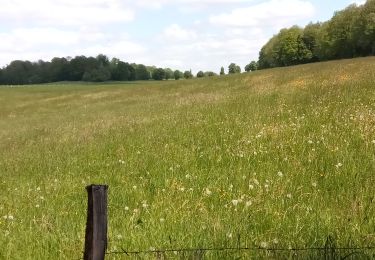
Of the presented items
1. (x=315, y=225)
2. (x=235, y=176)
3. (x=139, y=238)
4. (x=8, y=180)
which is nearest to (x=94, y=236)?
(x=139, y=238)

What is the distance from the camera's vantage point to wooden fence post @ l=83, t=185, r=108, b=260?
3180 mm

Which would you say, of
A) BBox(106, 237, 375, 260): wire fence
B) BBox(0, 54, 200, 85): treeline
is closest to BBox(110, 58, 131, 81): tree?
BBox(0, 54, 200, 85): treeline

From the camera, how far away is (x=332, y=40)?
100125 millimetres

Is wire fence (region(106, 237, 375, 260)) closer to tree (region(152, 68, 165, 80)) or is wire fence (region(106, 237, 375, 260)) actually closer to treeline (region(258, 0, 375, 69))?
treeline (region(258, 0, 375, 69))

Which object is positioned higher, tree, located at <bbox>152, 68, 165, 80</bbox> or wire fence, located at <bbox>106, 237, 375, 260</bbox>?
tree, located at <bbox>152, 68, 165, 80</bbox>

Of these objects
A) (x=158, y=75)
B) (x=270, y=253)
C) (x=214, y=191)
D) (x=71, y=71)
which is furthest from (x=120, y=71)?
(x=270, y=253)

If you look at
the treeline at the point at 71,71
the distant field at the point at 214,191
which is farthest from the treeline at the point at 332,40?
the distant field at the point at 214,191

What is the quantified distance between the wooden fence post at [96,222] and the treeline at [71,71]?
→ 508 feet

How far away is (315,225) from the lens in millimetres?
4914

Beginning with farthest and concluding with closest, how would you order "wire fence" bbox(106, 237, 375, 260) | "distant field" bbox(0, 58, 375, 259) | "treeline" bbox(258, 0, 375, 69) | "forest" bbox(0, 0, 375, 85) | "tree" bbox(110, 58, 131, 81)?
"tree" bbox(110, 58, 131, 81) < "forest" bbox(0, 0, 375, 85) < "treeline" bbox(258, 0, 375, 69) < "distant field" bbox(0, 58, 375, 259) < "wire fence" bbox(106, 237, 375, 260)

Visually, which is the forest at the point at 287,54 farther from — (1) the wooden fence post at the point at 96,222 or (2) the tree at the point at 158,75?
(1) the wooden fence post at the point at 96,222

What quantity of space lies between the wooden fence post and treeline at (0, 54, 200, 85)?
15477 centimetres

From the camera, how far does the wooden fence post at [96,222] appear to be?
3180 mm

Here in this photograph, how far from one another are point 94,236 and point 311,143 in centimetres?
590
